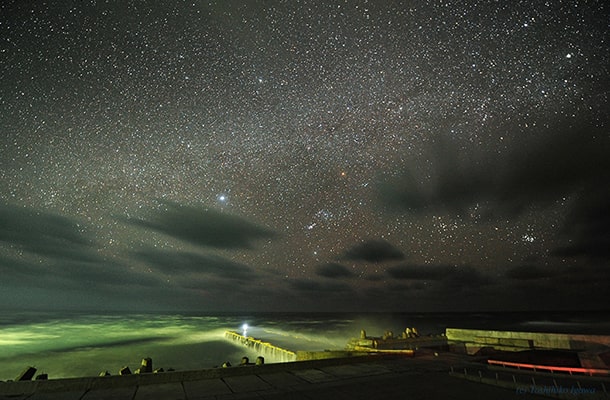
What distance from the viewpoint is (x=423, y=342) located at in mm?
25422

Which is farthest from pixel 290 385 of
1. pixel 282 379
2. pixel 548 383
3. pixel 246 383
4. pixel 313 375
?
pixel 548 383

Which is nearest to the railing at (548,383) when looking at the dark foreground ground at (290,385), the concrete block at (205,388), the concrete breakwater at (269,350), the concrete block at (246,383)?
the dark foreground ground at (290,385)

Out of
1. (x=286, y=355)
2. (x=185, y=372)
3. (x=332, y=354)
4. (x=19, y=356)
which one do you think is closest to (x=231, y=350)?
(x=286, y=355)

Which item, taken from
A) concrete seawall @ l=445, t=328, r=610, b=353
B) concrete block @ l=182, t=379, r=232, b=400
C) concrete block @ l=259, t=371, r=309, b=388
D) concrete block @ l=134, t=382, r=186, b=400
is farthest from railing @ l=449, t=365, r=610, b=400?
concrete block @ l=134, t=382, r=186, b=400

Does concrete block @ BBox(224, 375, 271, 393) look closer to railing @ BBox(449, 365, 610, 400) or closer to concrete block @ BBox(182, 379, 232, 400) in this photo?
concrete block @ BBox(182, 379, 232, 400)

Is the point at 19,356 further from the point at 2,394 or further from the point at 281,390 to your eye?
the point at 281,390

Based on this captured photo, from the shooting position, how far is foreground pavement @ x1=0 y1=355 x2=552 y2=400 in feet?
30.2

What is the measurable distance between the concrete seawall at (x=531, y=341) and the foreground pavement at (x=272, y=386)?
13.2 metres

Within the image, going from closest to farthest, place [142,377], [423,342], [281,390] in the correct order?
[281,390] → [142,377] → [423,342]

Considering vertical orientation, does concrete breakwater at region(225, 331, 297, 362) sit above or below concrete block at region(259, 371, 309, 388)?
below

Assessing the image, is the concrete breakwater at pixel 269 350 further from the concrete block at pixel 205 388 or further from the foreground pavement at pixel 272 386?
the concrete block at pixel 205 388

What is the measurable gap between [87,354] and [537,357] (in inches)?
2600

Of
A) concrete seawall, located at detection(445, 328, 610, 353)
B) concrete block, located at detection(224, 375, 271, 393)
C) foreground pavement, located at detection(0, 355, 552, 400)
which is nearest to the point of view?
foreground pavement, located at detection(0, 355, 552, 400)

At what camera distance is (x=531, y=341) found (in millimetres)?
21641
